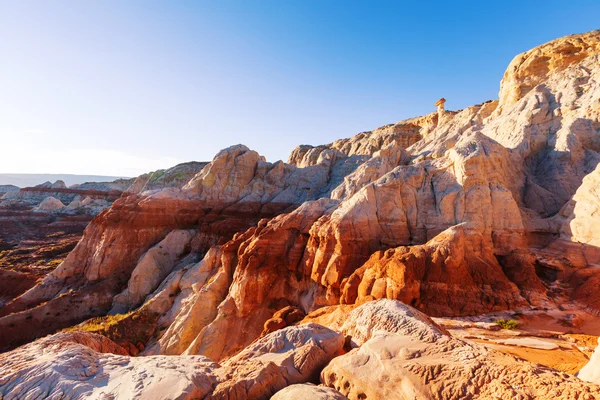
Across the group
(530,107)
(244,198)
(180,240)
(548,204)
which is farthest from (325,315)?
(530,107)

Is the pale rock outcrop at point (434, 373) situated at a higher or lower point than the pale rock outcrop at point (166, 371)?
higher

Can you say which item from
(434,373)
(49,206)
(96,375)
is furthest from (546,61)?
(49,206)

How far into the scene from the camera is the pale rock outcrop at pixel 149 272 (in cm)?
2711

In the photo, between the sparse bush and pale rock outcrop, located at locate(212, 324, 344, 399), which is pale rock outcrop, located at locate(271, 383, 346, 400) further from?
the sparse bush

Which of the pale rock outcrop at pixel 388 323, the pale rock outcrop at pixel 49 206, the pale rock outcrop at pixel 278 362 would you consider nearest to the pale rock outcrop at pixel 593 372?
the pale rock outcrop at pixel 388 323

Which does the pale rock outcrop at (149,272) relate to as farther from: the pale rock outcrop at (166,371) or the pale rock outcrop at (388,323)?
the pale rock outcrop at (388,323)

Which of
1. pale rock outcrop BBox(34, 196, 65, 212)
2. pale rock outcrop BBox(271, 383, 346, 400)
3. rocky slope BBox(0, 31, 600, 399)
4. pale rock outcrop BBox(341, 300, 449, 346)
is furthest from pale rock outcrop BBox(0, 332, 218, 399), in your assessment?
pale rock outcrop BBox(34, 196, 65, 212)

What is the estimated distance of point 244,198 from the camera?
121ft

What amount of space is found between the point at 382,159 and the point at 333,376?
2475 cm

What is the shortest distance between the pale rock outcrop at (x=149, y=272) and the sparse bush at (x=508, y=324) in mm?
26880

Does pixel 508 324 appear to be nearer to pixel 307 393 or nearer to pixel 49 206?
pixel 307 393

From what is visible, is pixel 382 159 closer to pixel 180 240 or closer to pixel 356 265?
pixel 356 265

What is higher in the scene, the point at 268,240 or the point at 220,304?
the point at 268,240

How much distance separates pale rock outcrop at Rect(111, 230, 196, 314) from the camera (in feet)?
88.9
